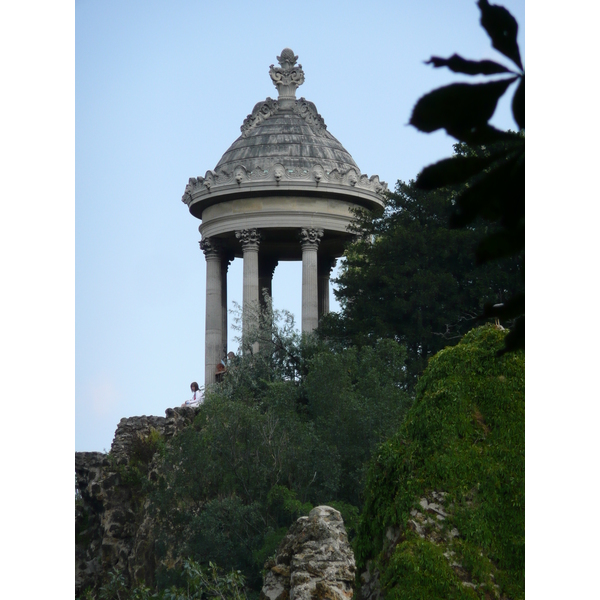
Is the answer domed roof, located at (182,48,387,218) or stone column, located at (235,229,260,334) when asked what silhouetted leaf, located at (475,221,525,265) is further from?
stone column, located at (235,229,260,334)

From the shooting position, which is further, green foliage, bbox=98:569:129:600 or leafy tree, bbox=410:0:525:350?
green foliage, bbox=98:569:129:600

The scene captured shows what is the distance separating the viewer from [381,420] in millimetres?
31844

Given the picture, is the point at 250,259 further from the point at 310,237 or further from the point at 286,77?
the point at 286,77

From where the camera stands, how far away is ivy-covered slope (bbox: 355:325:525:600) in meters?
12.7

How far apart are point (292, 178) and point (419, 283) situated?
1349cm

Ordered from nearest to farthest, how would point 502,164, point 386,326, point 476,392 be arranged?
point 502,164, point 476,392, point 386,326

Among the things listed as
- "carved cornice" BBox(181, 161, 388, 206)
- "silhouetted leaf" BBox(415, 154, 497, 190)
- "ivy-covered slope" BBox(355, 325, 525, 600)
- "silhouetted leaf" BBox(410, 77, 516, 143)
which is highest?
"carved cornice" BBox(181, 161, 388, 206)

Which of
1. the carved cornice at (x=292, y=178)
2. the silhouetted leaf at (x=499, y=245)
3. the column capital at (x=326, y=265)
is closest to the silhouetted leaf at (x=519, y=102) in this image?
the silhouetted leaf at (x=499, y=245)

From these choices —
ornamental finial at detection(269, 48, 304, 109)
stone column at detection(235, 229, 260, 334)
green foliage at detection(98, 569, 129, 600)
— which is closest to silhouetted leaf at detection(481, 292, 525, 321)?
green foliage at detection(98, 569, 129, 600)

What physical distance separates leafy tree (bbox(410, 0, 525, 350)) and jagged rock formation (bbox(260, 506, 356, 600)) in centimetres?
1271

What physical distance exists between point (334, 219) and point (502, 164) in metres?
49.6
